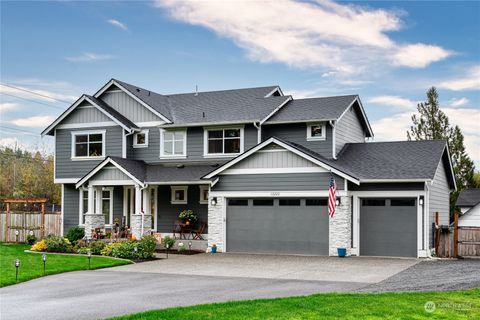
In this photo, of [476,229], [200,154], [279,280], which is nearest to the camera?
[279,280]

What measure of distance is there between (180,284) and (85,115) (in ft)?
58.4

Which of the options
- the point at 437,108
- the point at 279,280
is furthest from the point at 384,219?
the point at 437,108

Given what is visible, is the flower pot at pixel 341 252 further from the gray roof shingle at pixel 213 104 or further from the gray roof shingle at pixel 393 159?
the gray roof shingle at pixel 213 104

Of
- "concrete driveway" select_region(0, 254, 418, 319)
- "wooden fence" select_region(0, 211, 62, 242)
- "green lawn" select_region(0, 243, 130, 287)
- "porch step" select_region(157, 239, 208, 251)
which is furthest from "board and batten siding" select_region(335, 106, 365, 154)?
"wooden fence" select_region(0, 211, 62, 242)

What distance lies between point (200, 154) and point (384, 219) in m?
9.68

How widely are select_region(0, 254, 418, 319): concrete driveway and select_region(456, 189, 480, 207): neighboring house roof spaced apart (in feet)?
80.2

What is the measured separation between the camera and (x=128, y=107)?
31.6m

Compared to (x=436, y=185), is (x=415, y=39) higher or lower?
higher

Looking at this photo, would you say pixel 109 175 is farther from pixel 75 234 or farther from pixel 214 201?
pixel 214 201

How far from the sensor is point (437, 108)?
43.8 m

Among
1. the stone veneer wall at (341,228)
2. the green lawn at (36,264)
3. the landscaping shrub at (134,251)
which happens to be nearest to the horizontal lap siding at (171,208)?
the landscaping shrub at (134,251)

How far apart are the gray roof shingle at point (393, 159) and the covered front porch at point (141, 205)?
6.67 meters

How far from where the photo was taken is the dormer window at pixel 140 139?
3106 centimetres

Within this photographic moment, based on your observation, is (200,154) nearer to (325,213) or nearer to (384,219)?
(325,213)
